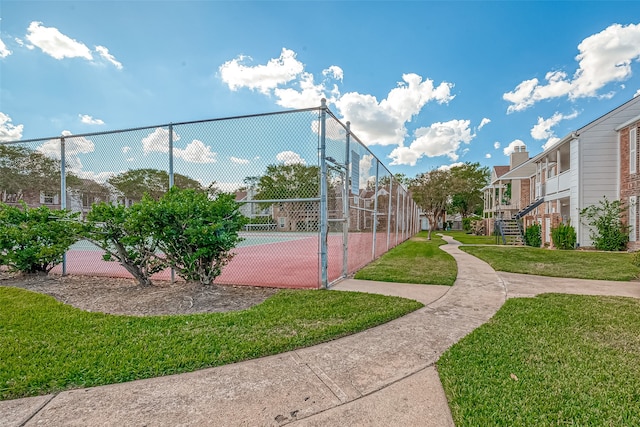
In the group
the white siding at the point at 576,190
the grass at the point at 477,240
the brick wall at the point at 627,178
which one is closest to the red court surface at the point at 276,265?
the white siding at the point at 576,190

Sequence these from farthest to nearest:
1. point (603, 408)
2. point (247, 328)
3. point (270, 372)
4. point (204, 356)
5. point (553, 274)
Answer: point (553, 274)
point (247, 328)
point (204, 356)
point (270, 372)
point (603, 408)

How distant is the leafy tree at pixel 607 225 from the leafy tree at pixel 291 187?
12.7m

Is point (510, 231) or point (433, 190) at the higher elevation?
point (433, 190)

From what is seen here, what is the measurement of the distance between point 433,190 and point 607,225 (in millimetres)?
21469

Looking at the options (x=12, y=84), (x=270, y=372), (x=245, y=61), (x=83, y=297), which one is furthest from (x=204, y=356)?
(x=12, y=84)

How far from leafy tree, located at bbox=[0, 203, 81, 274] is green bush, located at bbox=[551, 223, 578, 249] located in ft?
52.2

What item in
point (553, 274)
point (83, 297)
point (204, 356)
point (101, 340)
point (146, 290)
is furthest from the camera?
point (553, 274)

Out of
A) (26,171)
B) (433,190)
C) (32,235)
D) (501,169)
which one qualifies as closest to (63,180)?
(32,235)

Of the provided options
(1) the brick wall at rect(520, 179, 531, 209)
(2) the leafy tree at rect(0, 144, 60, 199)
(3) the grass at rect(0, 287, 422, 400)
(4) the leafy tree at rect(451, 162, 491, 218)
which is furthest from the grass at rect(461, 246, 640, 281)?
(4) the leafy tree at rect(451, 162, 491, 218)

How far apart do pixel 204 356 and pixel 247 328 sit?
0.68 meters

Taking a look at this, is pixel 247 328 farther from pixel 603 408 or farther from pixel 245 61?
pixel 245 61

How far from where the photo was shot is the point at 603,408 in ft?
A: 6.14

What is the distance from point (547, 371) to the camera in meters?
2.33

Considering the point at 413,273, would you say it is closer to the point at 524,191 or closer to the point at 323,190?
the point at 323,190
